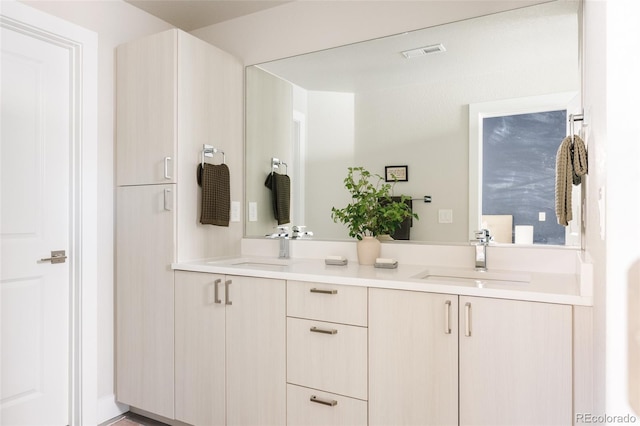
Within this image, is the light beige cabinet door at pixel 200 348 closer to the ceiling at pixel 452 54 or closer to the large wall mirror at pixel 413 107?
the large wall mirror at pixel 413 107

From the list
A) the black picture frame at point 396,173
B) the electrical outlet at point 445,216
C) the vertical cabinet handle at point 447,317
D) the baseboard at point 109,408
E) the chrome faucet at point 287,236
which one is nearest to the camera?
the vertical cabinet handle at point 447,317

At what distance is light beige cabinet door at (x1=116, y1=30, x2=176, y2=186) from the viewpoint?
226cm

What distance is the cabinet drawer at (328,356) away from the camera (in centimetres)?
170

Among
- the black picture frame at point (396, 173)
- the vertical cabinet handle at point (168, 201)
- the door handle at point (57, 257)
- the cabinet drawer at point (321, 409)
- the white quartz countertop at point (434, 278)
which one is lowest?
the cabinet drawer at point (321, 409)

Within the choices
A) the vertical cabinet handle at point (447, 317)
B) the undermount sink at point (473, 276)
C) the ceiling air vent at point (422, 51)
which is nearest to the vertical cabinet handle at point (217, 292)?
the undermount sink at point (473, 276)

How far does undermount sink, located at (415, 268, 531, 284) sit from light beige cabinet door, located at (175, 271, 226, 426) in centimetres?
102

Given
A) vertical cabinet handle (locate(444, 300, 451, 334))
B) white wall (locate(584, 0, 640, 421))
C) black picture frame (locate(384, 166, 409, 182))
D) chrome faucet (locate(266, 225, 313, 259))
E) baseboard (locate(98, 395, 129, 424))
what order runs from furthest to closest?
chrome faucet (locate(266, 225, 313, 259)) → baseboard (locate(98, 395, 129, 424)) → black picture frame (locate(384, 166, 409, 182)) → vertical cabinet handle (locate(444, 300, 451, 334)) → white wall (locate(584, 0, 640, 421))

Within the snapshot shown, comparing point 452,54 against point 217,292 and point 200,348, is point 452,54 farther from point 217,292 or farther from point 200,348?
point 200,348

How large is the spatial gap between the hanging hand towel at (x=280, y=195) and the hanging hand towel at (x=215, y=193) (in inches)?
11.6

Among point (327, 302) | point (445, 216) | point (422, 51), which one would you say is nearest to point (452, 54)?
point (422, 51)

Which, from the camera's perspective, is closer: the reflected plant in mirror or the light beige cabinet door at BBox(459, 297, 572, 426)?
the light beige cabinet door at BBox(459, 297, 572, 426)

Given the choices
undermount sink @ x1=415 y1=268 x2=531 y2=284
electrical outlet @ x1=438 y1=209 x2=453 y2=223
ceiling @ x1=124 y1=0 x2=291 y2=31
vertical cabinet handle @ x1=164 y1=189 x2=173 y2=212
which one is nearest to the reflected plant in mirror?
electrical outlet @ x1=438 y1=209 x2=453 y2=223

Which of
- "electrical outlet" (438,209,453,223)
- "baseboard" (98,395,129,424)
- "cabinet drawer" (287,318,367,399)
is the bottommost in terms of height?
"baseboard" (98,395,129,424)

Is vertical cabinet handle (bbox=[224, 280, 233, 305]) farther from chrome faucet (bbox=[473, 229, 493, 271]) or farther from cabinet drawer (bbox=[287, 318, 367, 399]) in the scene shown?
chrome faucet (bbox=[473, 229, 493, 271])
